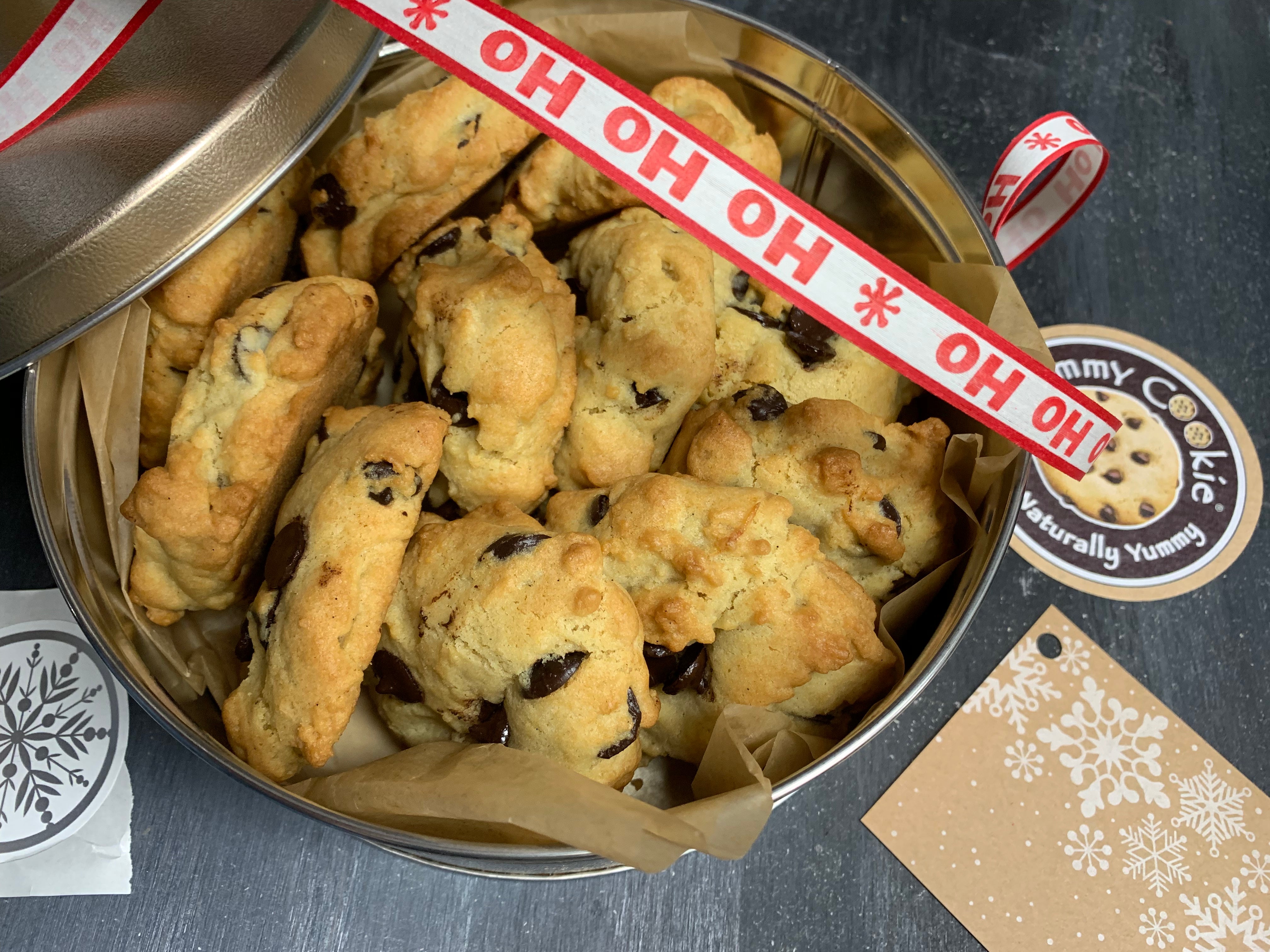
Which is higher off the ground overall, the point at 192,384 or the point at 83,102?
the point at 83,102

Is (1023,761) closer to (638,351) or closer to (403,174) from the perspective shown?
(638,351)

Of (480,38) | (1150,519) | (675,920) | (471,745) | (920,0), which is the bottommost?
(675,920)

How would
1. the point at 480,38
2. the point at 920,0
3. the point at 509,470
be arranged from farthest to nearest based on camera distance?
the point at 920,0, the point at 509,470, the point at 480,38

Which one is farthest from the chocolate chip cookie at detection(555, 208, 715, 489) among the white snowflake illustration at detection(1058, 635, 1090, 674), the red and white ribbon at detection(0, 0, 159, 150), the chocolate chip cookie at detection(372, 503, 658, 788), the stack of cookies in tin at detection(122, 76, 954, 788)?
the white snowflake illustration at detection(1058, 635, 1090, 674)

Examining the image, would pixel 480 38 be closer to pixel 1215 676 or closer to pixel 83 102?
pixel 83 102

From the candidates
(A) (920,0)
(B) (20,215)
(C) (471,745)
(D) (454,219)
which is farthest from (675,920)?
(A) (920,0)

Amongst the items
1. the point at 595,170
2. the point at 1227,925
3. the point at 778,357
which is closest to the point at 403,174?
the point at 595,170

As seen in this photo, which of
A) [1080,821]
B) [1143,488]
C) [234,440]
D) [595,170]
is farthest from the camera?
[1143,488]
